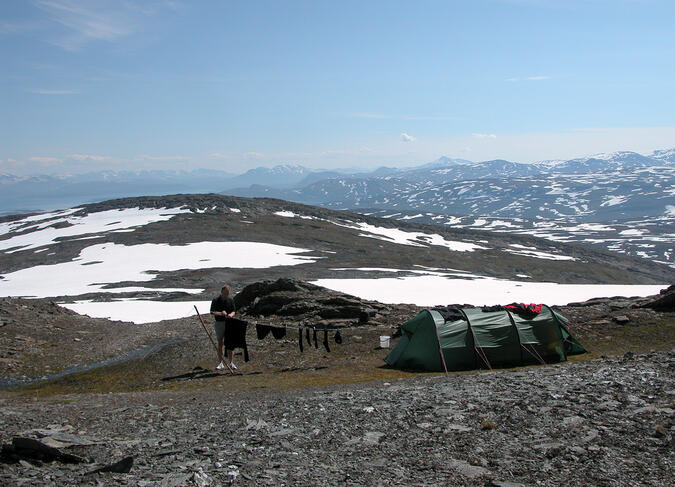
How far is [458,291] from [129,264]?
67.0m

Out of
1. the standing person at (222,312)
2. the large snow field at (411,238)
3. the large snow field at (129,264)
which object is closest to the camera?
the standing person at (222,312)

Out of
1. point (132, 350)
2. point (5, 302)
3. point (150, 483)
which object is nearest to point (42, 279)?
point (5, 302)

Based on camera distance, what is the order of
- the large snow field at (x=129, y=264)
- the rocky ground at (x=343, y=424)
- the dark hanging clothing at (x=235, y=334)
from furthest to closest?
the large snow field at (x=129, y=264) → the dark hanging clothing at (x=235, y=334) → the rocky ground at (x=343, y=424)

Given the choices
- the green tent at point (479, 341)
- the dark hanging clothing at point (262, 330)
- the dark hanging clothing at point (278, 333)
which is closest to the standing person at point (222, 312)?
the dark hanging clothing at point (262, 330)

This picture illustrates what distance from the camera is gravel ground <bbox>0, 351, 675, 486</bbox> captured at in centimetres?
816

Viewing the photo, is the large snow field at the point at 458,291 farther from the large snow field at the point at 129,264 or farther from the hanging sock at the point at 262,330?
the hanging sock at the point at 262,330

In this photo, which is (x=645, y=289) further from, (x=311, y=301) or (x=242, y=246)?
(x=242, y=246)

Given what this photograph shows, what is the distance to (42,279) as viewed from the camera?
86375mm

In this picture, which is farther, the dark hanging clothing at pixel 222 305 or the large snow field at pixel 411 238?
the large snow field at pixel 411 238

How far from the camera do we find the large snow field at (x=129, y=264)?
255ft

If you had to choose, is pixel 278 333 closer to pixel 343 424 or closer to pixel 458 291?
pixel 343 424

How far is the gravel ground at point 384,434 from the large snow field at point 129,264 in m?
64.4

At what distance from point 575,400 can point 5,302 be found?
37279 millimetres

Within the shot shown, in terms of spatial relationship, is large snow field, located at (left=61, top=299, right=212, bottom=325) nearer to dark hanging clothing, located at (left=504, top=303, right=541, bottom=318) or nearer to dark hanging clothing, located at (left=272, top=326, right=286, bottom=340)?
dark hanging clothing, located at (left=272, top=326, right=286, bottom=340)
